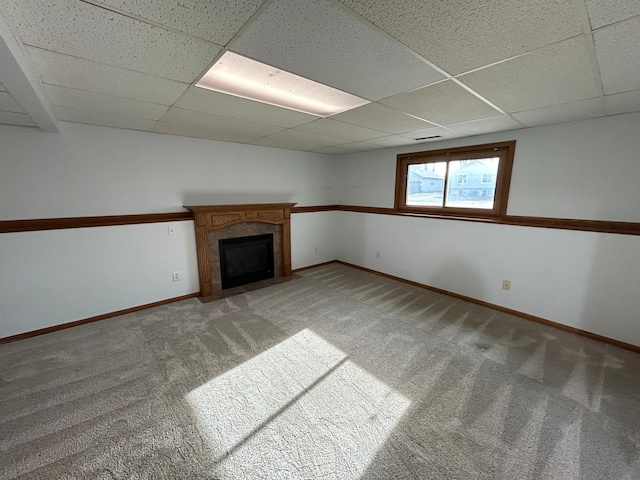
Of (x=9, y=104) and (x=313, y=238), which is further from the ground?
(x=9, y=104)

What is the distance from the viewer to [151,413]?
175cm

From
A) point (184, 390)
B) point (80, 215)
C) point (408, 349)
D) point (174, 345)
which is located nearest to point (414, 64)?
point (408, 349)

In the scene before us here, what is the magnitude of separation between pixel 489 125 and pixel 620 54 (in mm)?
1518

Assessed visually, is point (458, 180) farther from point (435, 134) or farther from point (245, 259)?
point (245, 259)

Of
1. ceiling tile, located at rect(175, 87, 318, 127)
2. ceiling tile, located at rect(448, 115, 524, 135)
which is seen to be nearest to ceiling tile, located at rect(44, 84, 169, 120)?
ceiling tile, located at rect(175, 87, 318, 127)

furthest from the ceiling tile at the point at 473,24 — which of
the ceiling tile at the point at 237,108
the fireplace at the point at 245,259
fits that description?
the fireplace at the point at 245,259

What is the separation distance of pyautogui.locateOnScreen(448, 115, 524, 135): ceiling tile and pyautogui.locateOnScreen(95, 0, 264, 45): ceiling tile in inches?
97.2

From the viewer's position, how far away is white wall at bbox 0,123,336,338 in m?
2.53

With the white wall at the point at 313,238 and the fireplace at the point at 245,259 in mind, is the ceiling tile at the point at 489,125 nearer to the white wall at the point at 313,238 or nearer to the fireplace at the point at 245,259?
the white wall at the point at 313,238

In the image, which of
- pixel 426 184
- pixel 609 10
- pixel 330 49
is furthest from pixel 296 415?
pixel 426 184

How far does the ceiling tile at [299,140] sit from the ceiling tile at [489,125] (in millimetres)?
1466

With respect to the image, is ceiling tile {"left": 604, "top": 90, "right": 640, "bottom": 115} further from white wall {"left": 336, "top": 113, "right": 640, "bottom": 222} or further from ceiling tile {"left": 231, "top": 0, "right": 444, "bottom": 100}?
ceiling tile {"left": 231, "top": 0, "right": 444, "bottom": 100}

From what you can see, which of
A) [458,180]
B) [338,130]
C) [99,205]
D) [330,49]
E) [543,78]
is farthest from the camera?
[458,180]

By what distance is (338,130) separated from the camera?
301 centimetres
